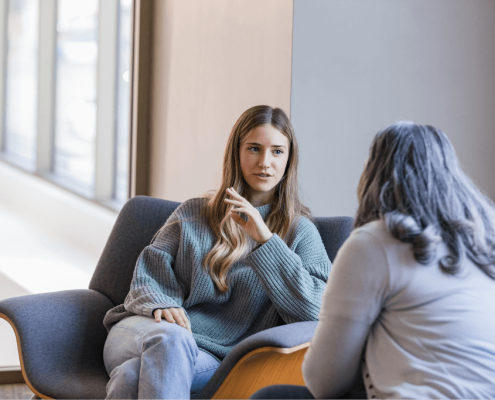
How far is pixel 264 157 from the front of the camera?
1825mm

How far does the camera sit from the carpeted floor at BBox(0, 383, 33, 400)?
2.42 m

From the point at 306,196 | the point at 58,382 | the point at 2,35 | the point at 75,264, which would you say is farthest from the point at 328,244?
the point at 2,35

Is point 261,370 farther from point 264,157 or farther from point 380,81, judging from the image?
A: point 380,81

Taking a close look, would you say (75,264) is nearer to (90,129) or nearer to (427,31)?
(90,129)

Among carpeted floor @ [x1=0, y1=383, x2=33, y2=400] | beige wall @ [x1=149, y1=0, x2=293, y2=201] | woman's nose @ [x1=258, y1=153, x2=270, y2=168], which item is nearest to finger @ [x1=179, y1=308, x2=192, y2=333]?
woman's nose @ [x1=258, y1=153, x2=270, y2=168]

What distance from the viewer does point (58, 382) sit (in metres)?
1.64

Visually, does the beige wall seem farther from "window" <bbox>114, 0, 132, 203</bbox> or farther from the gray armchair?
the gray armchair

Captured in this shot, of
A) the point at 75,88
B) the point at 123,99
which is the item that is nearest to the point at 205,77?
the point at 123,99

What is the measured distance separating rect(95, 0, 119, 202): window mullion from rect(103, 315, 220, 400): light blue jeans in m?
1.58

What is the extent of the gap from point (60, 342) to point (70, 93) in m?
1.51

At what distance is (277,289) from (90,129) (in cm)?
170

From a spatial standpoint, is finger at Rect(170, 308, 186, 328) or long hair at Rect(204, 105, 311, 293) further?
long hair at Rect(204, 105, 311, 293)

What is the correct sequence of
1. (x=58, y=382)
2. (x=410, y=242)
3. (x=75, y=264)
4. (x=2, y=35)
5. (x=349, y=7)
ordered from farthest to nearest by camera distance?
(x=75, y=264)
(x=2, y=35)
(x=349, y=7)
(x=58, y=382)
(x=410, y=242)

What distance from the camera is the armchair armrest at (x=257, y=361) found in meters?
1.38
